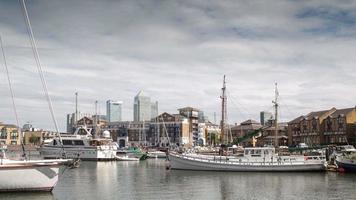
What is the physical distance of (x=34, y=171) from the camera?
118 feet

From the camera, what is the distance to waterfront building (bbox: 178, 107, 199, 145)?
189m

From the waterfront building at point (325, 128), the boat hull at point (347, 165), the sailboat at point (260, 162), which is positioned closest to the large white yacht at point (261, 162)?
the sailboat at point (260, 162)

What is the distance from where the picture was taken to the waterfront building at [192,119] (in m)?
189

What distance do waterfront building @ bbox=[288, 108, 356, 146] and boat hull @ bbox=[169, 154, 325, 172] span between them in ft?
181

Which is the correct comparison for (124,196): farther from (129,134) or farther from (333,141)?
(129,134)

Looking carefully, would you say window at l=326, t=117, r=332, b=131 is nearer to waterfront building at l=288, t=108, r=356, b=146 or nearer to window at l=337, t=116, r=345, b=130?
waterfront building at l=288, t=108, r=356, b=146

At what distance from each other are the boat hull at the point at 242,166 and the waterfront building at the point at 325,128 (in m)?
Result: 55.1

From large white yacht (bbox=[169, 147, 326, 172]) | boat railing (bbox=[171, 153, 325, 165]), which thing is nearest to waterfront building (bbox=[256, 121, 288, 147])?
boat railing (bbox=[171, 153, 325, 165])

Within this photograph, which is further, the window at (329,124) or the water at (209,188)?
the window at (329,124)

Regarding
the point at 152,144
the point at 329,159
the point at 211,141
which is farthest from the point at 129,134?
the point at 329,159

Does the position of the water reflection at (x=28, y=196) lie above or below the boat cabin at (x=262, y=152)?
below

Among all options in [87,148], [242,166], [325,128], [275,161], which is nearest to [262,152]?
[275,161]

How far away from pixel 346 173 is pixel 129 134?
14209 cm

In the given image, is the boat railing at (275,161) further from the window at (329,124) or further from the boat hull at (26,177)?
the window at (329,124)
